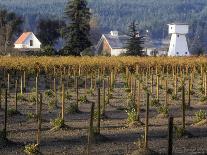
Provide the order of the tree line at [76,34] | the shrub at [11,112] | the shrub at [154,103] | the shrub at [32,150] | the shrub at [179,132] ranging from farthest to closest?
the tree line at [76,34]
the shrub at [154,103]
the shrub at [11,112]
the shrub at [179,132]
the shrub at [32,150]

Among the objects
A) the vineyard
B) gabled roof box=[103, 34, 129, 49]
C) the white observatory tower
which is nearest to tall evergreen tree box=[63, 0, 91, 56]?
the white observatory tower

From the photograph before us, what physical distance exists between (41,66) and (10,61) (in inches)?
86.0

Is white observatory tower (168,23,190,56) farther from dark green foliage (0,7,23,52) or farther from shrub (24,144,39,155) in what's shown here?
shrub (24,144,39,155)

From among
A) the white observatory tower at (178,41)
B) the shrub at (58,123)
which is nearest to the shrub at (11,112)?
the shrub at (58,123)

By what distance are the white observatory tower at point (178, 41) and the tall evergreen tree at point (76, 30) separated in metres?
24.9

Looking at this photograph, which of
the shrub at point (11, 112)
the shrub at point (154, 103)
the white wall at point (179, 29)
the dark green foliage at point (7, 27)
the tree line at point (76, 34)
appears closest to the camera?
the shrub at point (11, 112)

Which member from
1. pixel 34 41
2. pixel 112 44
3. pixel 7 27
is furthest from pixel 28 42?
pixel 7 27

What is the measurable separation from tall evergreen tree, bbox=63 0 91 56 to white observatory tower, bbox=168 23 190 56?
81.8ft

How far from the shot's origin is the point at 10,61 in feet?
137

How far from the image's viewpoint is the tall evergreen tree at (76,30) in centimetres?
6400

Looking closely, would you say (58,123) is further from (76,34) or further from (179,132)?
(76,34)

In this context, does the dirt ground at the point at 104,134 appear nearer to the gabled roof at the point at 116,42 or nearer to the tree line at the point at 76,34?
the tree line at the point at 76,34

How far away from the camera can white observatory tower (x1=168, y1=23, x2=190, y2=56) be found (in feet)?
292

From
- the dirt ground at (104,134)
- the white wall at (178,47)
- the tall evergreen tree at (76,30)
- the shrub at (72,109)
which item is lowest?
the dirt ground at (104,134)
